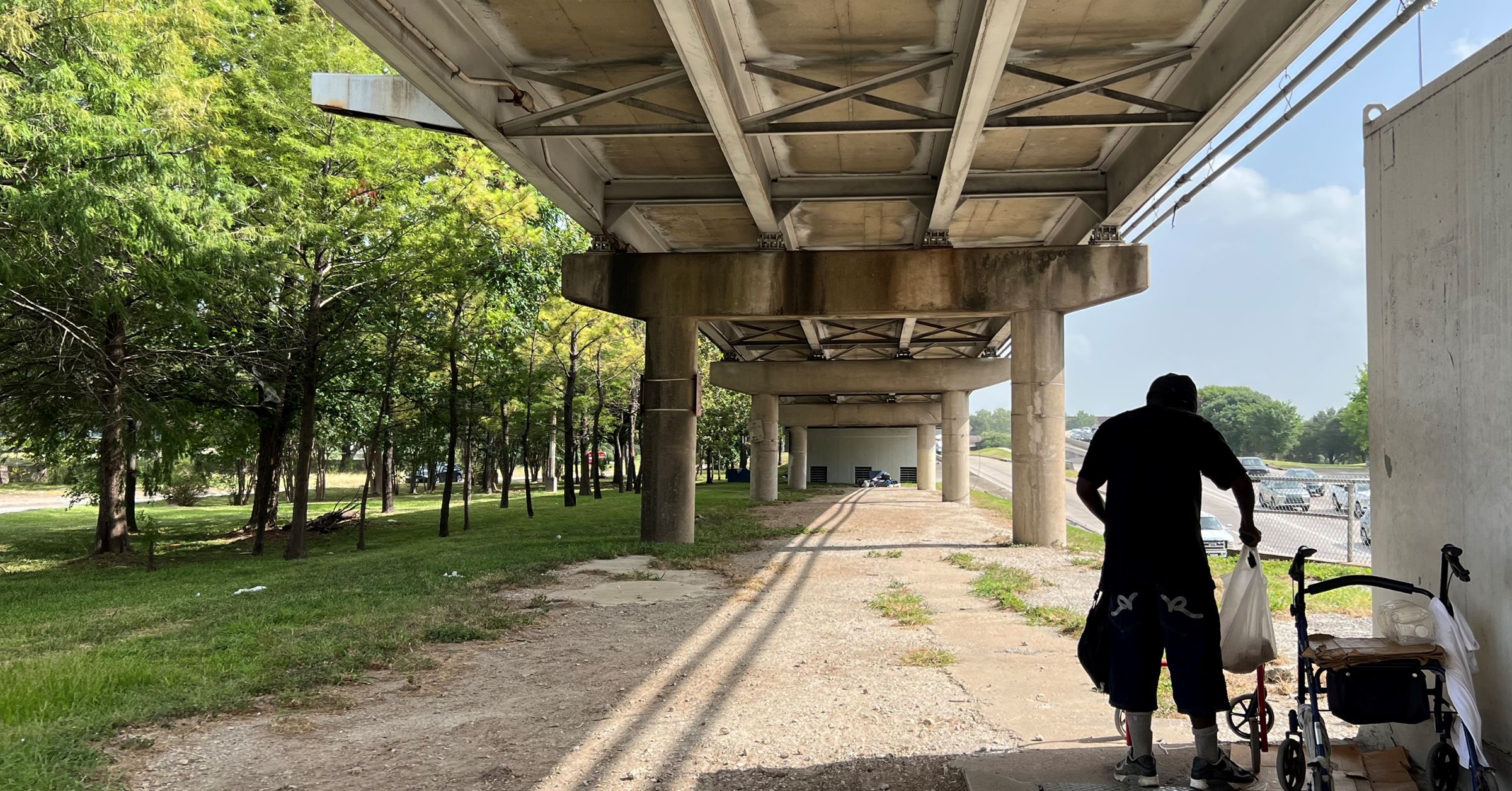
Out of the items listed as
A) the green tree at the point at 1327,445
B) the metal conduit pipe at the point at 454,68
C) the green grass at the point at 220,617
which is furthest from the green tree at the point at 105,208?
the green tree at the point at 1327,445

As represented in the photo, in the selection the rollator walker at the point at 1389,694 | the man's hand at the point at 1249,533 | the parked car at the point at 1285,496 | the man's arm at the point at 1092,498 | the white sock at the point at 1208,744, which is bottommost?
the parked car at the point at 1285,496

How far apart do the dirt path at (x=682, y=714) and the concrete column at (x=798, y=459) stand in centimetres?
4014

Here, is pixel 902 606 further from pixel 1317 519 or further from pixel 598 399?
pixel 598 399

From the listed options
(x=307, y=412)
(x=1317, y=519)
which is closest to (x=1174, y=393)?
(x=307, y=412)

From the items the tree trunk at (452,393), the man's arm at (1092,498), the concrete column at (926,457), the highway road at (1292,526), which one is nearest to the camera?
the man's arm at (1092,498)

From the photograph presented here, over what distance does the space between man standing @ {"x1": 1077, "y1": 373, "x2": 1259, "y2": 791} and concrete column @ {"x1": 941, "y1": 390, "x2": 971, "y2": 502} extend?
100 ft

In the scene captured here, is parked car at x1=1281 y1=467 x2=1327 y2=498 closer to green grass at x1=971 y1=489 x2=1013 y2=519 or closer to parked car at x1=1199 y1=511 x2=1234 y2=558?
parked car at x1=1199 y1=511 x2=1234 y2=558

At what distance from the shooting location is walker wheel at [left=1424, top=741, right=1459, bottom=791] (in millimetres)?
3271

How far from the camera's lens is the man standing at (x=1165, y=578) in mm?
3656

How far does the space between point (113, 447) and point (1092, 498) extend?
17.5 m

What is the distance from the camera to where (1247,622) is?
3.73 meters

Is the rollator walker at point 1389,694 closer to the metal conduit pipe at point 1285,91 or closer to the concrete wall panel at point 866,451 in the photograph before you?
the metal conduit pipe at point 1285,91

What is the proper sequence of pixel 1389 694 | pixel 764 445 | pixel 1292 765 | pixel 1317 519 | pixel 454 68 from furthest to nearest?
pixel 764 445
pixel 1317 519
pixel 454 68
pixel 1292 765
pixel 1389 694

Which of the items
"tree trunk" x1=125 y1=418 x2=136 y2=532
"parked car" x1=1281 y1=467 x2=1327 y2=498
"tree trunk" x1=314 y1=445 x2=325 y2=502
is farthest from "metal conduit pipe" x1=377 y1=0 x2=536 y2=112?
"tree trunk" x1=314 y1=445 x2=325 y2=502
